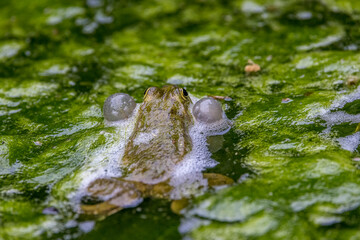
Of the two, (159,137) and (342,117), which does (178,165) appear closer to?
(159,137)

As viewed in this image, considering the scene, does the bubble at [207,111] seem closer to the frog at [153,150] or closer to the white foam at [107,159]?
the frog at [153,150]

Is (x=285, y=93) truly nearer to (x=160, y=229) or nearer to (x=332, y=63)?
(x=332, y=63)

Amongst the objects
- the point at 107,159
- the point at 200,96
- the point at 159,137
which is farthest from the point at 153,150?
the point at 200,96

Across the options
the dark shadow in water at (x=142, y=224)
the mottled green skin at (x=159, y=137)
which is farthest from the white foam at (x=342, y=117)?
the dark shadow in water at (x=142, y=224)

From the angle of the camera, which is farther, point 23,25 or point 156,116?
point 23,25

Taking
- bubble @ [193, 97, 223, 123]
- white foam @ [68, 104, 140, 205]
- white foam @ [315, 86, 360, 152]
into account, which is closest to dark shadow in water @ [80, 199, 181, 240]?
white foam @ [68, 104, 140, 205]

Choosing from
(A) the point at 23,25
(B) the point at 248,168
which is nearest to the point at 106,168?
(B) the point at 248,168

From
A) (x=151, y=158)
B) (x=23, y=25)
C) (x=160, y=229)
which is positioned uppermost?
(x=23, y=25)

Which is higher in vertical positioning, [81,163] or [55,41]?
[55,41]
